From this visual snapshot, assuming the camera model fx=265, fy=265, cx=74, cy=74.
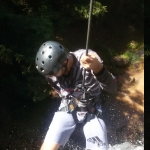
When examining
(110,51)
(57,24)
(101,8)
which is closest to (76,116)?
(57,24)

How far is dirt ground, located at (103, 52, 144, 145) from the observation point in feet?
22.8

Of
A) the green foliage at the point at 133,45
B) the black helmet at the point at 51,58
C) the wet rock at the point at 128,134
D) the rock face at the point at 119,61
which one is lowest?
the wet rock at the point at 128,134

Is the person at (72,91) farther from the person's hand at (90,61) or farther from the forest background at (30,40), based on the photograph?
the forest background at (30,40)

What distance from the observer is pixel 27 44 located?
581 centimetres

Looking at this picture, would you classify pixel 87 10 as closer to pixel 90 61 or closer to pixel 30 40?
pixel 30 40

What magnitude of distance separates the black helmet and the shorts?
2.36ft

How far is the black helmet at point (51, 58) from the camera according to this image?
311cm

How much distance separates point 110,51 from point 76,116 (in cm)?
579

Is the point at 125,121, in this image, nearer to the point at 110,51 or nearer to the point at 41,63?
the point at 110,51

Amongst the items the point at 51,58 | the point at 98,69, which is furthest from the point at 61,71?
the point at 98,69

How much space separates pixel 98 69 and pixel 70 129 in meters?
1.15

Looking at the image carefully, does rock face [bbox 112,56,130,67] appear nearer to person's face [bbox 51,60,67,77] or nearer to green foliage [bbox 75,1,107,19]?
green foliage [bbox 75,1,107,19]

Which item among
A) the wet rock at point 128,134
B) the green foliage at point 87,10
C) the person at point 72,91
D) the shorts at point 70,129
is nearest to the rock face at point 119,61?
the green foliage at point 87,10

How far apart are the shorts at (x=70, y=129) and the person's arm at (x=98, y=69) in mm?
662
